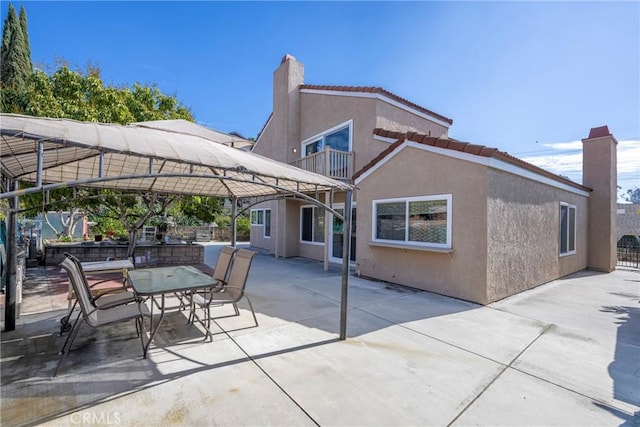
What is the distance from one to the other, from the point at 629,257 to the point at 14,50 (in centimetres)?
3658

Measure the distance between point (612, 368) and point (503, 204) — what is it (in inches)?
155

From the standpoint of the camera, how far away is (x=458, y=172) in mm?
7000

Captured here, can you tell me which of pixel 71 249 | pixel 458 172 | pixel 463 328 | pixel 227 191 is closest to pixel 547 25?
pixel 458 172

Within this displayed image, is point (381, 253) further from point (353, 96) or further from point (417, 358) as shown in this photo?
point (353, 96)

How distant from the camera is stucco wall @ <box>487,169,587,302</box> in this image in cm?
669

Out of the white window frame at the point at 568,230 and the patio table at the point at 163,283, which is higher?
the white window frame at the point at 568,230

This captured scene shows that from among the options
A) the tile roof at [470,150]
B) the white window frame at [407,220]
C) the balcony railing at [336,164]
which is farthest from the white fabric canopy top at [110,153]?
the balcony railing at [336,164]

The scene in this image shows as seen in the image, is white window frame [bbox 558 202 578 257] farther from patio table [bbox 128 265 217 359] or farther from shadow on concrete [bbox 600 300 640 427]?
patio table [bbox 128 265 217 359]

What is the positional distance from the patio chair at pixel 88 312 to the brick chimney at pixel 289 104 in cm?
1076

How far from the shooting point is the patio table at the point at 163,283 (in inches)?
159

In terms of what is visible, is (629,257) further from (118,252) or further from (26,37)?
(26,37)

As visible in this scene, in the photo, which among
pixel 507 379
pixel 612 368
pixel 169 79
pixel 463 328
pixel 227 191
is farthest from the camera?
pixel 169 79

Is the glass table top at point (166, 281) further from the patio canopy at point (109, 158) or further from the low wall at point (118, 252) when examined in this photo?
the low wall at point (118, 252)

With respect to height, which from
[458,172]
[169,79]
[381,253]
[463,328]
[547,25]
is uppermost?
[169,79]
